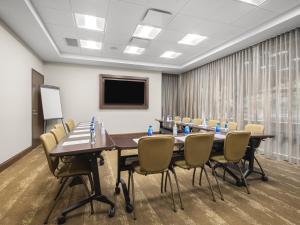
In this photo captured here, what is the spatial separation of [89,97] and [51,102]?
1.38 meters

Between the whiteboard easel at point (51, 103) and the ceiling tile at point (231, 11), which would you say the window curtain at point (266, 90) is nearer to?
the ceiling tile at point (231, 11)

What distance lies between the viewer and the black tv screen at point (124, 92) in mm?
6578

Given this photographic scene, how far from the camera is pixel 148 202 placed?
6.99 feet

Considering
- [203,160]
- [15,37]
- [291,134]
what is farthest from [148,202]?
[15,37]

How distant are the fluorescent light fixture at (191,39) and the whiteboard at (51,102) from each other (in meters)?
4.19

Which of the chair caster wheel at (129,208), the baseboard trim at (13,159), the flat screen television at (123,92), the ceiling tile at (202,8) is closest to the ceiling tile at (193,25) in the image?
the ceiling tile at (202,8)

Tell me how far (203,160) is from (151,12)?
2736mm

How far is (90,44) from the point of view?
468cm

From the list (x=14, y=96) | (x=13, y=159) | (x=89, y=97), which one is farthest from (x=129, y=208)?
(x=89, y=97)

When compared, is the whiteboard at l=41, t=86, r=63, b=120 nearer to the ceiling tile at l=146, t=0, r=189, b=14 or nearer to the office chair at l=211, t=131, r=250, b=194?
the ceiling tile at l=146, t=0, r=189, b=14

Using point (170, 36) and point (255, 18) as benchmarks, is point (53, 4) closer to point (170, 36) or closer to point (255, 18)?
point (170, 36)

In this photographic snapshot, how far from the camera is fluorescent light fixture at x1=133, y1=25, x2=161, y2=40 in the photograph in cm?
374

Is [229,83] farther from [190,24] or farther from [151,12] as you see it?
[151,12]

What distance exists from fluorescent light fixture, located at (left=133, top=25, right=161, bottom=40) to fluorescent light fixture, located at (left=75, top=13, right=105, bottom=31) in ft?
2.57
